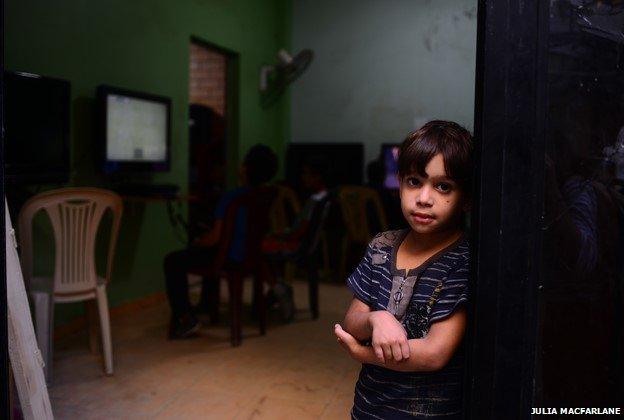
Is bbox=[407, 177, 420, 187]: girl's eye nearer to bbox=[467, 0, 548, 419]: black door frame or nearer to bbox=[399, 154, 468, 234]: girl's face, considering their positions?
bbox=[399, 154, 468, 234]: girl's face

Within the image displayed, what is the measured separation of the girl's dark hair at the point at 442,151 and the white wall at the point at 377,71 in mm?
5060

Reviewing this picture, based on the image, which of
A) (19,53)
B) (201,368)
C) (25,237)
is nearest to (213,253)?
(201,368)

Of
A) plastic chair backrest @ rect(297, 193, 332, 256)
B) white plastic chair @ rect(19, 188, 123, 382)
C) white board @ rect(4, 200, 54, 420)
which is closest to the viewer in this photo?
white board @ rect(4, 200, 54, 420)

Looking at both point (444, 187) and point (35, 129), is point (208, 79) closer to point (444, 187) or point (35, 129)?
point (35, 129)

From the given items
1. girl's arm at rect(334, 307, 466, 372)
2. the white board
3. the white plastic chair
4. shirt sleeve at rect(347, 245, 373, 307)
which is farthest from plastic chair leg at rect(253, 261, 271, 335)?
girl's arm at rect(334, 307, 466, 372)

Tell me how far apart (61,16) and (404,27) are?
3.82 metres

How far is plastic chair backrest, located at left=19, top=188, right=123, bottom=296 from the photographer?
2896 mm

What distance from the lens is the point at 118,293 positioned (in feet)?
14.2

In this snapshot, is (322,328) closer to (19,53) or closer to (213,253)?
(213,253)

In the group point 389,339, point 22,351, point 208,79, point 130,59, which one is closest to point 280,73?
point 208,79

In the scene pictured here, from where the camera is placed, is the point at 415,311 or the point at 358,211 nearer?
the point at 415,311

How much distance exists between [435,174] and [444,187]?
0.04m

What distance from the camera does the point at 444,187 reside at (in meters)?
1.25

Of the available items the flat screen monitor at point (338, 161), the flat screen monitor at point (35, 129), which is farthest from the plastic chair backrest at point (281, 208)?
the flat screen monitor at point (35, 129)
